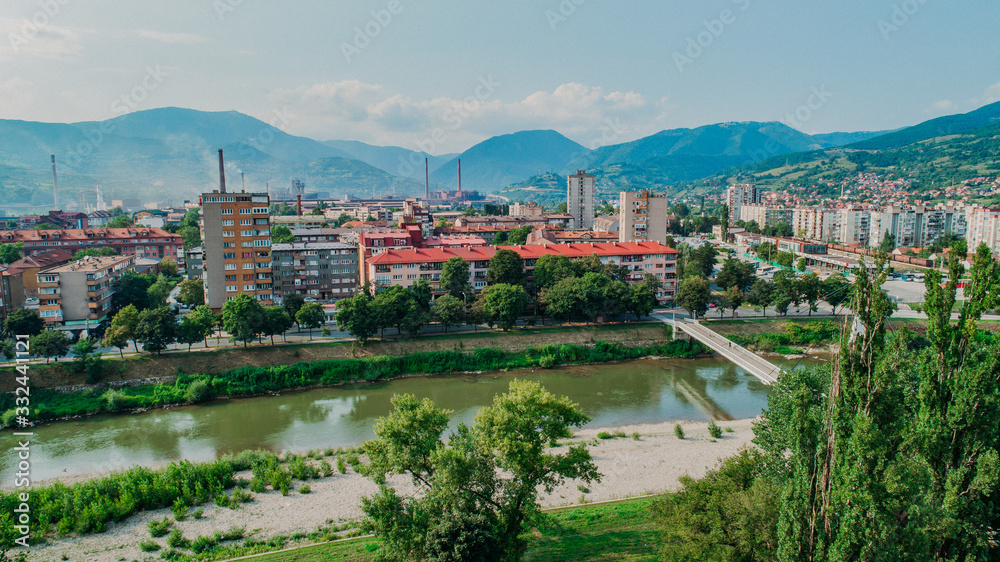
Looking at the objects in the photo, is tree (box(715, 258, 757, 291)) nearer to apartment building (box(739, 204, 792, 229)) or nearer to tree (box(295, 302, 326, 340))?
tree (box(295, 302, 326, 340))

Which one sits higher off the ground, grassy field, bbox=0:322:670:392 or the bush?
grassy field, bbox=0:322:670:392

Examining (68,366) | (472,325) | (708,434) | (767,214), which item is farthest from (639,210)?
(767,214)

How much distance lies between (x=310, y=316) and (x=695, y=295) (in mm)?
18144

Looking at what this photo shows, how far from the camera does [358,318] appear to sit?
23406 mm

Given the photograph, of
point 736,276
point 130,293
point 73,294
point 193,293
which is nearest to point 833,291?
point 736,276

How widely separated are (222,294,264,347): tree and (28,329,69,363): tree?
17.7 feet

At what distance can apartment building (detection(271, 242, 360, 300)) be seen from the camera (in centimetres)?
3203

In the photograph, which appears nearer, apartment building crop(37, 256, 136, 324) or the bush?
the bush

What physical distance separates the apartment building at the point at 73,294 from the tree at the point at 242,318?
309 inches

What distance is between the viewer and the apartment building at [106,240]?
141 ft

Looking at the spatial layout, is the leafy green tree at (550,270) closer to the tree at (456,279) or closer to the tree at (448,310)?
the tree at (456,279)

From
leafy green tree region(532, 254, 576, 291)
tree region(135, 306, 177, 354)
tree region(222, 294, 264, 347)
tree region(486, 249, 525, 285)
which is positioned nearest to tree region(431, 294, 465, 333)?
tree region(486, 249, 525, 285)

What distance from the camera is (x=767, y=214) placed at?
72688 mm

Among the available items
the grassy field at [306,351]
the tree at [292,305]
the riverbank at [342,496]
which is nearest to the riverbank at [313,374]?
the grassy field at [306,351]
